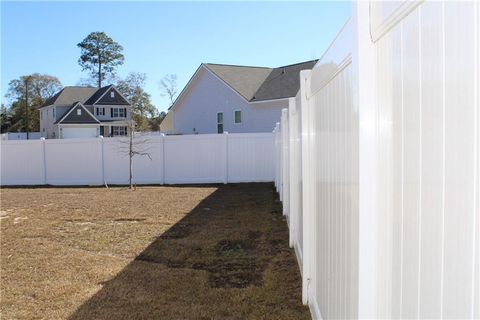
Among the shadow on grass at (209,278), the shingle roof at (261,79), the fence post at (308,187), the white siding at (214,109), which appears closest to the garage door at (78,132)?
the white siding at (214,109)

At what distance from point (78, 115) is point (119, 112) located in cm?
422

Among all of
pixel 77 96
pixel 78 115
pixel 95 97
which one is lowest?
pixel 78 115

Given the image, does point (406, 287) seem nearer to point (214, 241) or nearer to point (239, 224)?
point (214, 241)

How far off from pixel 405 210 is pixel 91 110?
4428cm

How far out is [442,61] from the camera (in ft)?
3.24

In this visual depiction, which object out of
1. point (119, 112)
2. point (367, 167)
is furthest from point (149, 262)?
point (119, 112)

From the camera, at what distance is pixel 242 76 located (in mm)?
24531

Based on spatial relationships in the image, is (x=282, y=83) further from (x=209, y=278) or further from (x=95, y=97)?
(x=95, y=97)

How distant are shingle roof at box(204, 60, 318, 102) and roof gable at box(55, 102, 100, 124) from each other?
19850 mm

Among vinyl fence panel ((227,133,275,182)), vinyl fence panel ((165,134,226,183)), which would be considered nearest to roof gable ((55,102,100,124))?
vinyl fence panel ((165,134,226,183))

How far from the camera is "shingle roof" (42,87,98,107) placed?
42.8 m

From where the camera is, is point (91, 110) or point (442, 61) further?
point (91, 110)

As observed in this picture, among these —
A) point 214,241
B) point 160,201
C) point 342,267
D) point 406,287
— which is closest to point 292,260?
point 214,241

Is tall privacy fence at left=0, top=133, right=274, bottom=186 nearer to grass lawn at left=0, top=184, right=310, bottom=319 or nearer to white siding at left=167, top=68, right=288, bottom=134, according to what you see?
grass lawn at left=0, top=184, right=310, bottom=319
